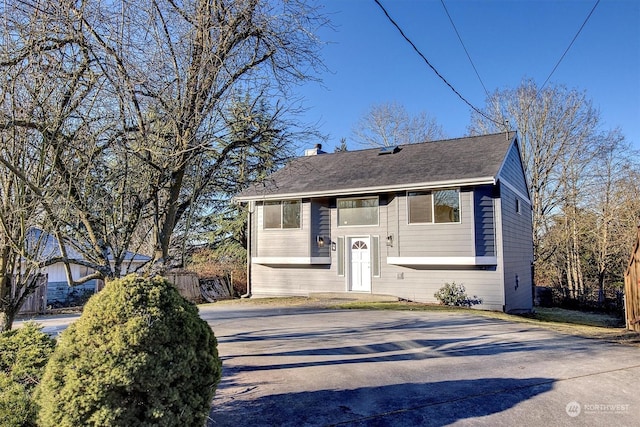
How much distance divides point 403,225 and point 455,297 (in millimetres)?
2884

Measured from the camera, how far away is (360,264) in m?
14.9

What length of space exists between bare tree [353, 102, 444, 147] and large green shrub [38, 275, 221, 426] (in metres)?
27.5

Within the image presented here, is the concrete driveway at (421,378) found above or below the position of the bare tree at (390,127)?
below

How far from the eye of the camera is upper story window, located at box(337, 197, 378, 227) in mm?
14734

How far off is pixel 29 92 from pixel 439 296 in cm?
1219

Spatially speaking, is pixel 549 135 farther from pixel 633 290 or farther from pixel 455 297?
pixel 633 290

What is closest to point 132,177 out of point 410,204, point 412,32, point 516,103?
point 412,32

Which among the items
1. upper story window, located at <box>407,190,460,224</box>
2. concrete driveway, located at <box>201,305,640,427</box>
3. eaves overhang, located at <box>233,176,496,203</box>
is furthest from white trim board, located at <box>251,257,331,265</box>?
concrete driveway, located at <box>201,305,640,427</box>

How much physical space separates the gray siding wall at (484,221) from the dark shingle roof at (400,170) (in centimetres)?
74

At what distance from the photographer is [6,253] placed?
4.02 metres

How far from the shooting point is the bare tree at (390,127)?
29312mm

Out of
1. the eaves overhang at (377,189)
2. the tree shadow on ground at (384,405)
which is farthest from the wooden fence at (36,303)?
the tree shadow on ground at (384,405)

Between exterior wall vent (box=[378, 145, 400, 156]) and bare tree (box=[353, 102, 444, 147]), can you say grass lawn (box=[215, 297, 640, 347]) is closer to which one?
exterior wall vent (box=[378, 145, 400, 156])

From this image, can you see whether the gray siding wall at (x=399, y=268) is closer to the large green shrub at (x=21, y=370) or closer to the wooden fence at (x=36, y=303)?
the wooden fence at (x=36, y=303)
